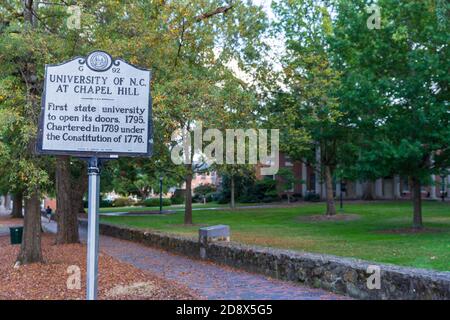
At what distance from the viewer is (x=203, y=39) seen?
1554 centimetres

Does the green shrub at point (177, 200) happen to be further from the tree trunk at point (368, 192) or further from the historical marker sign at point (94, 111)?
the historical marker sign at point (94, 111)

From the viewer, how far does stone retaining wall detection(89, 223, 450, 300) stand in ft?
26.0

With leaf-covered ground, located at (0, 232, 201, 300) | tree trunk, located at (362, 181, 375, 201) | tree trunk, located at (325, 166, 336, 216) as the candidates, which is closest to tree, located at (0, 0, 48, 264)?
leaf-covered ground, located at (0, 232, 201, 300)

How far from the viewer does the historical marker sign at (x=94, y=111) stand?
682cm

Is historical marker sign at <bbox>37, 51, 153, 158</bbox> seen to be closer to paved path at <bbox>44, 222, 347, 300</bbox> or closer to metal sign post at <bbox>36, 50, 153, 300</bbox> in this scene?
metal sign post at <bbox>36, 50, 153, 300</bbox>

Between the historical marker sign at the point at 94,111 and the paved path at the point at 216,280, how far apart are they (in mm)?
3705

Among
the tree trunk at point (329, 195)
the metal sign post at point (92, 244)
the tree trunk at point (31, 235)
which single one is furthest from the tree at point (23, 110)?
the tree trunk at point (329, 195)

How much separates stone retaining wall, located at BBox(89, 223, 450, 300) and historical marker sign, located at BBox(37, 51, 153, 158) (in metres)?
4.25

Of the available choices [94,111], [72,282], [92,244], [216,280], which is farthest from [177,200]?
[92,244]

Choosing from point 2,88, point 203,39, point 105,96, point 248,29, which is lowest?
point 105,96

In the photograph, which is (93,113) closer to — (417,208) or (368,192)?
(417,208)
